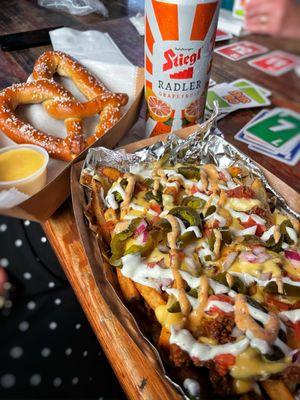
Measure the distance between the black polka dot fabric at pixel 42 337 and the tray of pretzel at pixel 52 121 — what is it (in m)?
0.12

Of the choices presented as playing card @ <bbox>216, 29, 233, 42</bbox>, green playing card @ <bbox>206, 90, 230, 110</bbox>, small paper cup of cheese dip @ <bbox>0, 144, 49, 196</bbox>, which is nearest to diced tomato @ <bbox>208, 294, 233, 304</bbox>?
small paper cup of cheese dip @ <bbox>0, 144, 49, 196</bbox>

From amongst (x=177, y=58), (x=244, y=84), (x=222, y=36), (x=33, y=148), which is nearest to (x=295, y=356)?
(x=177, y=58)

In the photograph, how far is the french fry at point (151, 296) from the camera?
2.16 feet

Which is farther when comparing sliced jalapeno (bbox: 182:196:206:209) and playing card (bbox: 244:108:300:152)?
playing card (bbox: 244:108:300:152)

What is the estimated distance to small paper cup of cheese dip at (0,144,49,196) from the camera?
2.91ft

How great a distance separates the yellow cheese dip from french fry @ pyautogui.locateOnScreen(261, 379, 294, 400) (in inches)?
27.7

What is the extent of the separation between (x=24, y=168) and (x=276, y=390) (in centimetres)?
75

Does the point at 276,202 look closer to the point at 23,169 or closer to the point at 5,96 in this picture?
the point at 23,169

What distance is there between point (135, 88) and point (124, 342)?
87cm

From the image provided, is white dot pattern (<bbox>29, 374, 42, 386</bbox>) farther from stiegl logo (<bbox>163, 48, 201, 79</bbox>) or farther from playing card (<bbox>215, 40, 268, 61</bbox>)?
playing card (<bbox>215, 40, 268, 61</bbox>)

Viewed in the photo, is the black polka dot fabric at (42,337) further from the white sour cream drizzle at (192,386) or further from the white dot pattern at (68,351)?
the white sour cream drizzle at (192,386)

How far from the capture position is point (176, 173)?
0.90 metres

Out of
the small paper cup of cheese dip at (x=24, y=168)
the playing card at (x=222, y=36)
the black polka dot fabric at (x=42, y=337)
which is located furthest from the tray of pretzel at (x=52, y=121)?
the playing card at (x=222, y=36)

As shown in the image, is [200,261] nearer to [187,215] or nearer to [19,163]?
[187,215]
